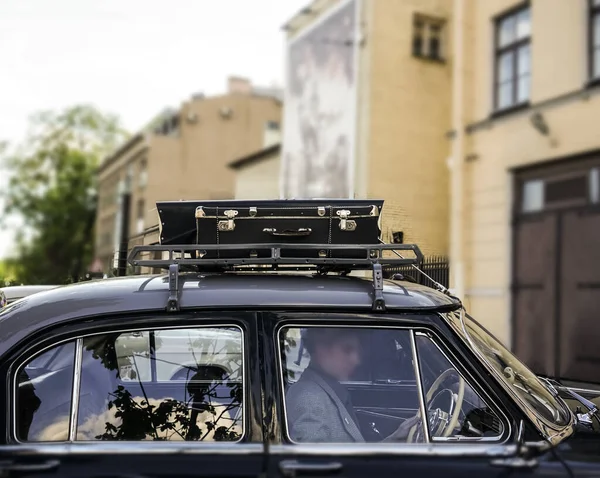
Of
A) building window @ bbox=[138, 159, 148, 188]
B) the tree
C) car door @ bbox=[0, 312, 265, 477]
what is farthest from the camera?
the tree

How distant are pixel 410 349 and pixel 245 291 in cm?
65

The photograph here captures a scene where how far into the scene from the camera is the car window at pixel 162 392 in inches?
93.0

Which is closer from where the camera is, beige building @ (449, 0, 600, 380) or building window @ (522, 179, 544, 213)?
beige building @ (449, 0, 600, 380)

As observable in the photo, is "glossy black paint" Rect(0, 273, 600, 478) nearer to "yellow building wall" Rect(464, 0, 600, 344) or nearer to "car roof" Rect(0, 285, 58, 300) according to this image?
"car roof" Rect(0, 285, 58, 300)

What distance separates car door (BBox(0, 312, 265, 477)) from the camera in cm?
220

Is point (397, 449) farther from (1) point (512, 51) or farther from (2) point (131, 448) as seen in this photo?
(1) point (512, 51)

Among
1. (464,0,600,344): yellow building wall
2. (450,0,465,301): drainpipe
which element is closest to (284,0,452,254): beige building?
(450,0,465,301): drainpipe

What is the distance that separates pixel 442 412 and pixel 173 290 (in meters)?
1.12

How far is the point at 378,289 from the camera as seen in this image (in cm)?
250

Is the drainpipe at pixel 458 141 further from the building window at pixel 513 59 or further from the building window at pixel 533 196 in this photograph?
the building window at pixel 533 196

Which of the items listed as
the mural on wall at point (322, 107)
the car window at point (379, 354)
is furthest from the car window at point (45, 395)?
the mural on wall at point (322, 107)

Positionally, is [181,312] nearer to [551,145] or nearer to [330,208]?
[330,208]

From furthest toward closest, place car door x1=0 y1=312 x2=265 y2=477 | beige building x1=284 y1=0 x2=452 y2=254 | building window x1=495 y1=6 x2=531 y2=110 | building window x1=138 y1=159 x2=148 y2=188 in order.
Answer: building window x1=138 y1=159 x2=148 y2=188, beige building x1=284 y1=0 x2=452 y2=254, building window x1=495 y1=6 x2=531 y2=110, car door x1=0 y1=312 x2=265 y2=477

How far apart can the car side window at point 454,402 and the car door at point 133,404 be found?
631mm
